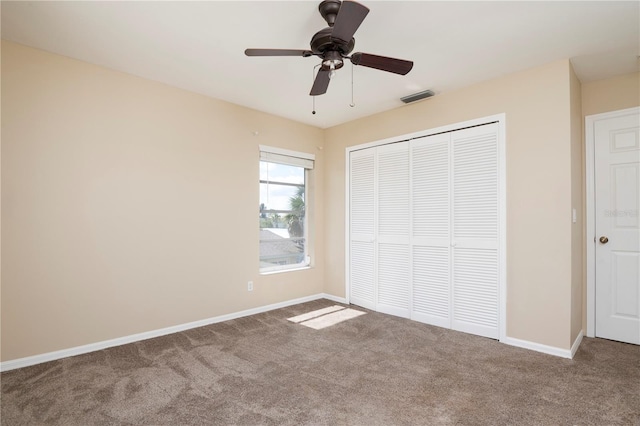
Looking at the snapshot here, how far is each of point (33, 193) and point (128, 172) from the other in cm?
75

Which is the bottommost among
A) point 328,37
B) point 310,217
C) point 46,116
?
point 310,217

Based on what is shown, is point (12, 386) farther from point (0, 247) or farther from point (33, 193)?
point (33, 193)

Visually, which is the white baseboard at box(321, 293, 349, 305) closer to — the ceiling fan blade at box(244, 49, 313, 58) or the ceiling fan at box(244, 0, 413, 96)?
the ceiling fan at box(244, 0, 413, 96)

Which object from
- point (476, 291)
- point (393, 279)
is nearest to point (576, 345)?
point (476, 291)

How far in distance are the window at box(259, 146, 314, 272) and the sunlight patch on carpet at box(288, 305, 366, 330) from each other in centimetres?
83

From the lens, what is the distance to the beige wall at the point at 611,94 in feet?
10.3

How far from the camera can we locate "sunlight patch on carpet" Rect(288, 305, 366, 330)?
3.81 metres

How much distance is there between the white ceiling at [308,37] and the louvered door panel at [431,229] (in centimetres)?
75

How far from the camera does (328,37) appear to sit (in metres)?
2.10

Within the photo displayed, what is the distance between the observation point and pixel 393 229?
4.20 metres

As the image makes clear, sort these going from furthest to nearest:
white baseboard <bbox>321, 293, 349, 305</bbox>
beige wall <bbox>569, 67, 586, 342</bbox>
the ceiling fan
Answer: white baseboard <bbox>321, 293, 349, 305</bbox>, beige wall <bbox>569, 67, 586, 342</bbox>, the ceiling fan

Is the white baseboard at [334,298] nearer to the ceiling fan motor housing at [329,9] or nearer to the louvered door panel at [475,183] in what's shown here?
the louvered door panel at [475,183]

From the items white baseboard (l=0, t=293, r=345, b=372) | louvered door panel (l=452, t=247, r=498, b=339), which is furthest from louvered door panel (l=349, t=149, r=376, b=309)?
louvered door panel (l=452, t=247, r=498, b=339)

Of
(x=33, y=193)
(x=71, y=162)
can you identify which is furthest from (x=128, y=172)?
(x=33, y=193)
